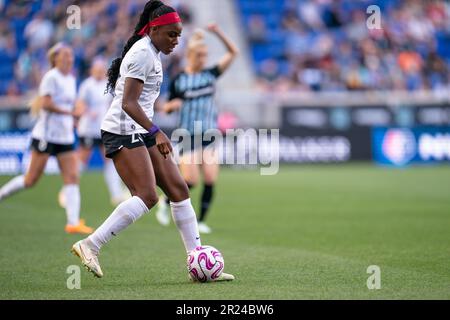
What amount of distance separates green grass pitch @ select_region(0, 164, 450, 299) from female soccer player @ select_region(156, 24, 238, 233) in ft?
2.63

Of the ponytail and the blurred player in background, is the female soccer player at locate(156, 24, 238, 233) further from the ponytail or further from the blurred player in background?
the ponytail

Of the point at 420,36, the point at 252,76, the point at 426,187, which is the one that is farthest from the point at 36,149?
the point at 420,36

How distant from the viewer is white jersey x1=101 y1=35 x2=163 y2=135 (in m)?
7.20

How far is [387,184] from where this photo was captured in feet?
63.2

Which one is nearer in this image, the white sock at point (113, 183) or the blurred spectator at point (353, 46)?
the white sock at point (113, 183)

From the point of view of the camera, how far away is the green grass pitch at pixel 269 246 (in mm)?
6922

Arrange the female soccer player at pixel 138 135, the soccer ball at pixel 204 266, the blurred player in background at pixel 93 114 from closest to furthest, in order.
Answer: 1. the female soccer player at pixel 138 135
2. the soccer ball at pixel 204 266
3. the blurred player in background at pixel 93 114

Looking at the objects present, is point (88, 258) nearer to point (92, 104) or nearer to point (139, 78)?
point (139, 78)

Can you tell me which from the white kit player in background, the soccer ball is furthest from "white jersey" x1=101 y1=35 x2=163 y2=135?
the white kit player in background

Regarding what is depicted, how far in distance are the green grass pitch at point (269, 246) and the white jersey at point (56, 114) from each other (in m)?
1.29

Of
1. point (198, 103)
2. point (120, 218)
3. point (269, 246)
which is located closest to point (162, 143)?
point (120, 218)

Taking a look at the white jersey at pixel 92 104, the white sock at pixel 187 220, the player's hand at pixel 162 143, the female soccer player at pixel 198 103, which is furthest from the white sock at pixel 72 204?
the player's hand at pixel 162 143

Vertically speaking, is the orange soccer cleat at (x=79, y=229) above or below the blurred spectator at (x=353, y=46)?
below

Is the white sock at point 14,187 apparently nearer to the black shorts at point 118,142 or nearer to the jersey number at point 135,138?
the black shorts at point 118,142
